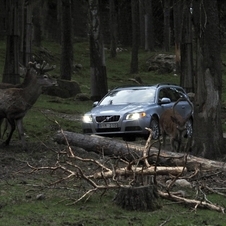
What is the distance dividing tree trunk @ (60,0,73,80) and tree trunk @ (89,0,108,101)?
579 cm

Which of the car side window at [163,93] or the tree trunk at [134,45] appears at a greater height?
the tree trunk at [134,45]

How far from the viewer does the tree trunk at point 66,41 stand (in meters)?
30.9

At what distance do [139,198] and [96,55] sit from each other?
667 inches

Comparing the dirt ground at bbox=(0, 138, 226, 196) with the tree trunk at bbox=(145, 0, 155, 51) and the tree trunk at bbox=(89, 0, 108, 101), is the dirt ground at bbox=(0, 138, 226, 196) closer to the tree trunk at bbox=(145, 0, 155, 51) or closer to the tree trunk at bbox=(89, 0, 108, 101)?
the tree trunk at bbox=(89, 0, 108, 101)

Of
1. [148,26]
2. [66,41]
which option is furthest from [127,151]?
[148,26]

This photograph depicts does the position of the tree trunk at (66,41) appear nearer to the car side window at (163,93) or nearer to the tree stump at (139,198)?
the car side window at (163,93)

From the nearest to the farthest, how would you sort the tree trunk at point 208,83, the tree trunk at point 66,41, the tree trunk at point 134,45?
the tree trunk at point 208,83, the tree trunk at point 66,41, the tree trunk at point 134,45

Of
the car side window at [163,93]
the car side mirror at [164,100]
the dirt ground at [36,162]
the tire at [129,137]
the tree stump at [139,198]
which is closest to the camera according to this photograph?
the tree stump at [139,198]

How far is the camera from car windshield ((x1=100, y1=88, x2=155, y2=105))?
62.4ft

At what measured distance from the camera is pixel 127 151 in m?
13.2

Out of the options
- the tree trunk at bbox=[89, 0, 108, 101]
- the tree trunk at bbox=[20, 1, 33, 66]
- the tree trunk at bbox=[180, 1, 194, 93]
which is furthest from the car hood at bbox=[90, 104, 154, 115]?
the tree trunk at bbox=[20, 1, 33, 66]

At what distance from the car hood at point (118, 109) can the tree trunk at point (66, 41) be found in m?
13.0

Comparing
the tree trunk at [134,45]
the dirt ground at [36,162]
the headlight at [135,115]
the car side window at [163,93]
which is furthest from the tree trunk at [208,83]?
the tree trunk at [134,45]

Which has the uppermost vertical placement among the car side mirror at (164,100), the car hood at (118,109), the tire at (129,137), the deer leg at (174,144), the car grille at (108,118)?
the car side mirror at (164,100)
